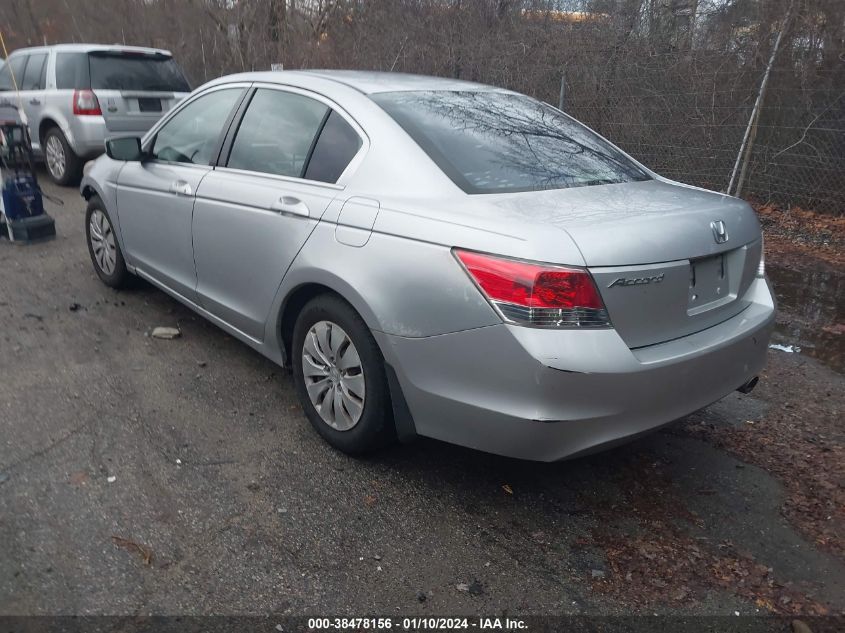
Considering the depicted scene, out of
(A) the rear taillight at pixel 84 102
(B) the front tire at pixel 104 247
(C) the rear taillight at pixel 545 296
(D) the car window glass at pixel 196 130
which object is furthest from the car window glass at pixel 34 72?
(C) the rear taillight at pixel 545 296

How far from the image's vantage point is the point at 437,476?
332cm

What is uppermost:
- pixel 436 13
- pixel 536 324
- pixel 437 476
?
pixel 436 13

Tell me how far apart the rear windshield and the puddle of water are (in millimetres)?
2300

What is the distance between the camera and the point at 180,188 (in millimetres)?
4297

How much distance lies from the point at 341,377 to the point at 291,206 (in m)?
0.88

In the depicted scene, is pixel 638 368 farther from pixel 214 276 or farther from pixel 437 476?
pixel 214 276

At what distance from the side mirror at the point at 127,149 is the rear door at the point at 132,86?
193 inches

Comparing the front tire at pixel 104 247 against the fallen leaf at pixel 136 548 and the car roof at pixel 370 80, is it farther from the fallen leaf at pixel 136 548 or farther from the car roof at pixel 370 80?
the fallen leaf at pixel 136 548

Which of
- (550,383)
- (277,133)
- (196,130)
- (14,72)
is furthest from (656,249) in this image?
(14,72)

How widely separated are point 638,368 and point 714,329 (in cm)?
58

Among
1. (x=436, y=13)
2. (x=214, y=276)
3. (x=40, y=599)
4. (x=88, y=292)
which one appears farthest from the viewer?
(x=436, y=13)

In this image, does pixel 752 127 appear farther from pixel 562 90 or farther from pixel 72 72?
pixel 72 72

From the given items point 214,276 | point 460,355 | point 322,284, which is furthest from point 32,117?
point 460,355

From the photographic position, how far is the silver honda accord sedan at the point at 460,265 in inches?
101
